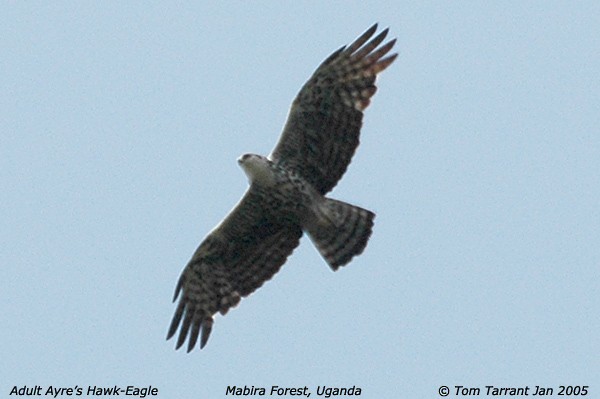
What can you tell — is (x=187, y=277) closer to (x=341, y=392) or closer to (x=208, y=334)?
(x=208, y=334)

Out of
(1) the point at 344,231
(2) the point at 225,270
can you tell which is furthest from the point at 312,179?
(2) the point at 225,270

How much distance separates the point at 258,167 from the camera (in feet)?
49.0

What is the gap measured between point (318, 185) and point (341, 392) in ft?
6.88

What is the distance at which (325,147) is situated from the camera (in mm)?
15188

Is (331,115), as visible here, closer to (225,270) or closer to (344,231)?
(344,231)

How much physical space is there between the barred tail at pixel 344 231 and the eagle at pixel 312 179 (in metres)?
0.01

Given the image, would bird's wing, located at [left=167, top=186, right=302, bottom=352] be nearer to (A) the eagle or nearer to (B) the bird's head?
(A) the eagle

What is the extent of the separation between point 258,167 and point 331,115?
3.04ft

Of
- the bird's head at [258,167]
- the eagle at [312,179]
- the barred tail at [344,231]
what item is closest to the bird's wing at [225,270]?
the eagle at [312,179]

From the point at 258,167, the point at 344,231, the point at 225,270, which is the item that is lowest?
the point at 225,270

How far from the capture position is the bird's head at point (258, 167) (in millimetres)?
14945

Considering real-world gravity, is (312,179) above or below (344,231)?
above

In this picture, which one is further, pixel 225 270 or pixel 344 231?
pixel 225 270

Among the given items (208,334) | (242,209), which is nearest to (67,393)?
(208,334)
